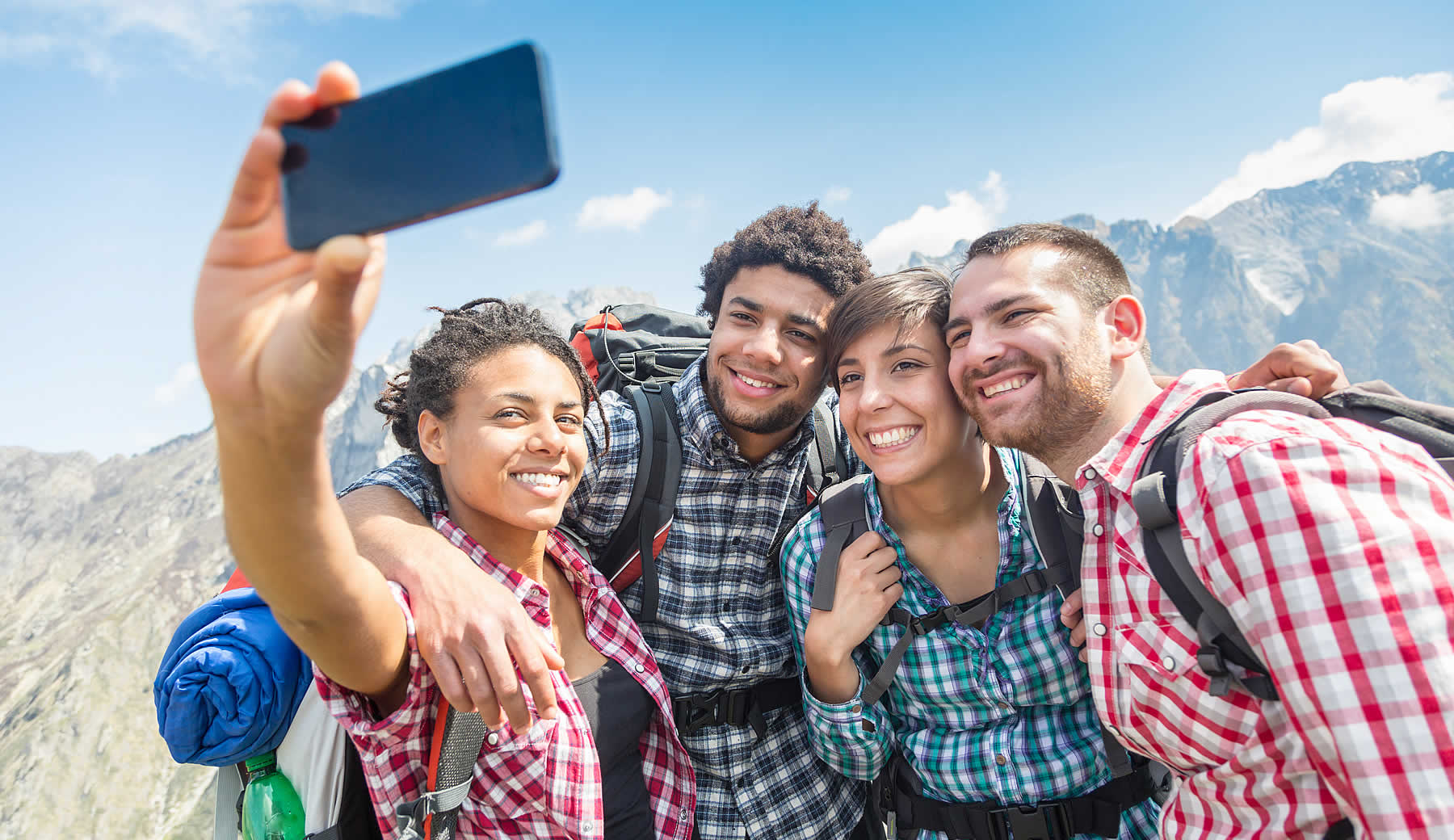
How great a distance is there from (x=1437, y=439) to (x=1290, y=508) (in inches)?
32.4

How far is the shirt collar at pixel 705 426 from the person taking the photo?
4.93 m

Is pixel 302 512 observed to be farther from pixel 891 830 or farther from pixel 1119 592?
pixel 891 830

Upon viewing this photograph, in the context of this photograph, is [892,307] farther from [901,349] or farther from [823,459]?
[823,459]

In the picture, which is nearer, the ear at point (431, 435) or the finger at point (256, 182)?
the finger at point (256, 182)

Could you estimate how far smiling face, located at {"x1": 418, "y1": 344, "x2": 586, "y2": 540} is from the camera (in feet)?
12.7

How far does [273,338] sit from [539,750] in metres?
2.31

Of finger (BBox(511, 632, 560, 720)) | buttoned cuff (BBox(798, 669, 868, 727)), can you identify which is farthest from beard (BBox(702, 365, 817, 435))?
finger (BBox(511, 632, 560, 720))

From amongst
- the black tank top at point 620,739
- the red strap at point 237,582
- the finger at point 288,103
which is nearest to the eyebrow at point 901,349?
the black tank top at point 620,739

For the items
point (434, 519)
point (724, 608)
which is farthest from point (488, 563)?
point (724, 608)

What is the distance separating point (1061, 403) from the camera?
390 centimetres

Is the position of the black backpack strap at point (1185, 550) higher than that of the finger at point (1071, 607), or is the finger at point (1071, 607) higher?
the black backpack strap at point (1185, 550)

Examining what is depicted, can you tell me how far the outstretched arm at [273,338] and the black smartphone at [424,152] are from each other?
74 millimetres

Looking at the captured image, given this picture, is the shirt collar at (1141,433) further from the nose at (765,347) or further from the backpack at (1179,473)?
the nose at (765,347)

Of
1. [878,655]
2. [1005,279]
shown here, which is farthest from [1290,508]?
[878,655]
